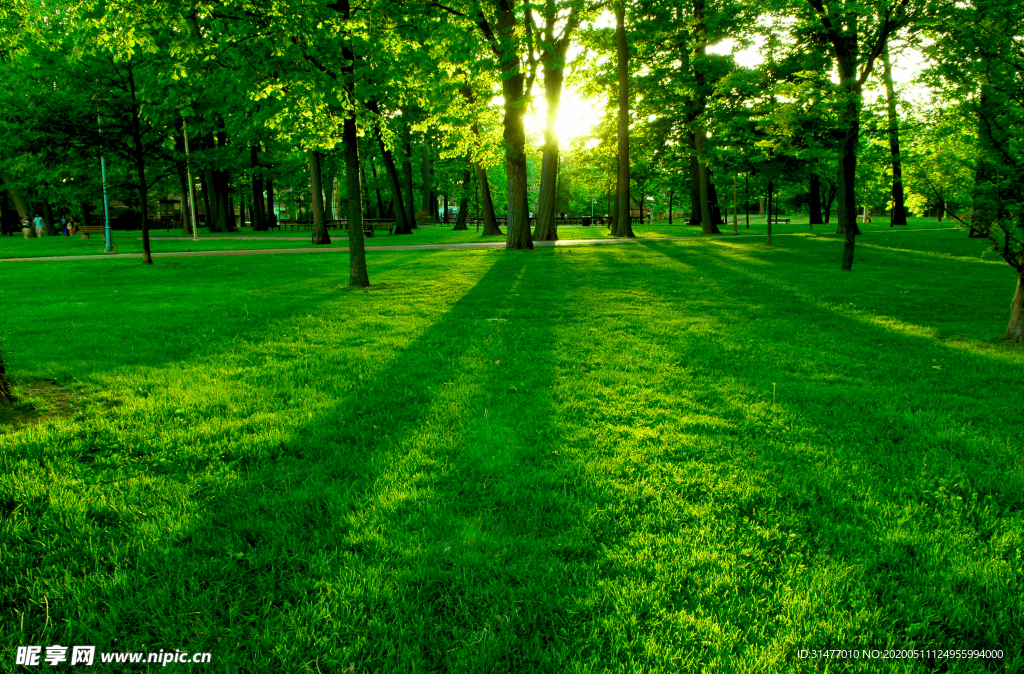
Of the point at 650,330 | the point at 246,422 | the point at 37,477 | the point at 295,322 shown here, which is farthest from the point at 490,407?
the point at 295,322

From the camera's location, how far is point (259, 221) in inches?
1538

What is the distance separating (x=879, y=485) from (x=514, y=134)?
56.9 feet

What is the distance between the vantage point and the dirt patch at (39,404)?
414 cm

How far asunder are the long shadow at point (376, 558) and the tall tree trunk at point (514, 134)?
15.8 metres

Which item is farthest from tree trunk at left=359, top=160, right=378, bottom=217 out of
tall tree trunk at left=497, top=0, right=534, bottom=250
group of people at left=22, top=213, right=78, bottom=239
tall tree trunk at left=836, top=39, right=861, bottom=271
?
tall tree trunk at left=836, top=39, right=861, bottom=271

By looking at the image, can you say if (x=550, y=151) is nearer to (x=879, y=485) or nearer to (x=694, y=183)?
(x=694, y=183)

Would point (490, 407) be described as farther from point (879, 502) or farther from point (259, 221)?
point (259, 221)

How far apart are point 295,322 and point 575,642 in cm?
698

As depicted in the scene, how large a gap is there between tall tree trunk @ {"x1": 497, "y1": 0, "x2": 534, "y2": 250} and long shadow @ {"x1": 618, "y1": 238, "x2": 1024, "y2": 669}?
1414 cm

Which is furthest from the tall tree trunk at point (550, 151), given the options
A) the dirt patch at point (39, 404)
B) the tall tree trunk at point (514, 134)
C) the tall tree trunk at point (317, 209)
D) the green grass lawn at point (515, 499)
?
the dirt patch at point (39, 404)

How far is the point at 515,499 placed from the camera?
3154 millimetres

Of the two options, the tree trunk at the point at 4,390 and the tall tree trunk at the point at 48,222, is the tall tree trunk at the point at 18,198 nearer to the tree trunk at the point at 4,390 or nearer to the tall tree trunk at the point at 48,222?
the tall tree trunk at the point at 48,222

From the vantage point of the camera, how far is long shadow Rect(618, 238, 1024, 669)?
93.6 inches

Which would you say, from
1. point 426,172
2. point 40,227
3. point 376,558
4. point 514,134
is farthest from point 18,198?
point 376,558
